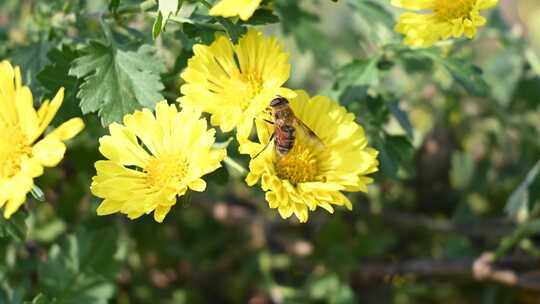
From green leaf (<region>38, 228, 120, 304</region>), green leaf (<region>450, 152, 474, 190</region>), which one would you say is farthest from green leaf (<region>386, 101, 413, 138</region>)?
green leaf (<region>38, 228, 120, 304</region>)

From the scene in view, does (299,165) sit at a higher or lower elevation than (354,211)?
higher

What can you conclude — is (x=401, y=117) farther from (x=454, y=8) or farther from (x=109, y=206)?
(x=109, y=206)

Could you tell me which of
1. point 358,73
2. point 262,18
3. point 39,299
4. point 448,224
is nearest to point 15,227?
point 39,299

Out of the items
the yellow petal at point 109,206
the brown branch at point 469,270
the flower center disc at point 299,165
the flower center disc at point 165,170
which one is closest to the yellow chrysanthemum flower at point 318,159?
the flower center disc at point 299,165

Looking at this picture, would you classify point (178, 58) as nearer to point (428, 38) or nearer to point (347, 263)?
point (428, 38)

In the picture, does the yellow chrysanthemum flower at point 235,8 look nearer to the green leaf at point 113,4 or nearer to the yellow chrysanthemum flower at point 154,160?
the yellow chrysanthemum flower at point 154,160

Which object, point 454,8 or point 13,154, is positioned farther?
point 454,8
